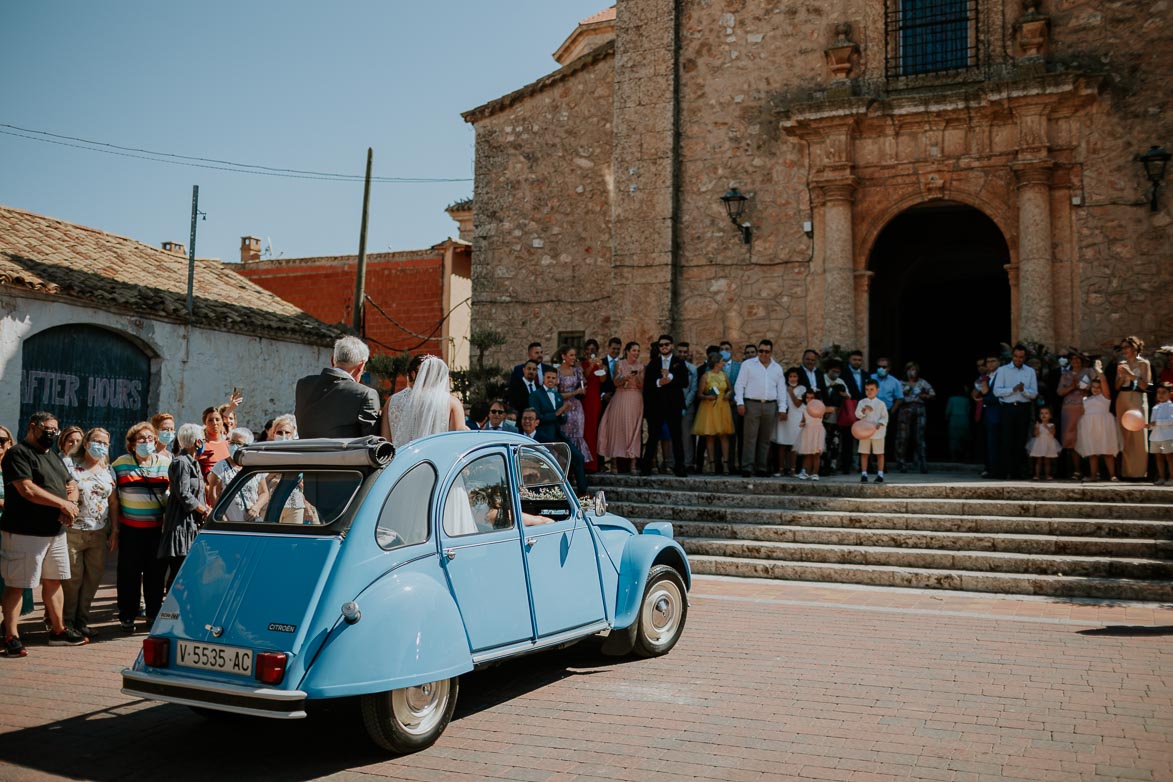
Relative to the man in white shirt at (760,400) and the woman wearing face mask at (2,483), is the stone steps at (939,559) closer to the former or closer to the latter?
the man in white shirt at (760,400)

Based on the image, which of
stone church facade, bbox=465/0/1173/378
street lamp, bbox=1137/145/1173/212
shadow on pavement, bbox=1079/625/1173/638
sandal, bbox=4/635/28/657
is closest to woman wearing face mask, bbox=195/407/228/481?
sandal, bbox=4/635/28/657

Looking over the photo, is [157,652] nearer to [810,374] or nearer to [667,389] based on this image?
[667,389]

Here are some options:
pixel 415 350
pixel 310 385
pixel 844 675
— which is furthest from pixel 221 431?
pixel 415 350

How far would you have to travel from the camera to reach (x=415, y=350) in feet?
92.2

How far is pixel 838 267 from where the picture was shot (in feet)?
53.5

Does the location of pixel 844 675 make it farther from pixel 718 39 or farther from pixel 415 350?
pixel 415 350

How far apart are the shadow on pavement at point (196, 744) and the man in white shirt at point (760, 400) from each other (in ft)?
25.7

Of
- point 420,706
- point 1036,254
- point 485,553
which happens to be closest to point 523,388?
point 485,553

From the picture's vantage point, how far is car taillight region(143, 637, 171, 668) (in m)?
4.77

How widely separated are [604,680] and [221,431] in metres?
4.68

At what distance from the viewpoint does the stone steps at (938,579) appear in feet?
29.8

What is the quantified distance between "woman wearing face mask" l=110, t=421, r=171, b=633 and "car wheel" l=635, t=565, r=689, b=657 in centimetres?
408

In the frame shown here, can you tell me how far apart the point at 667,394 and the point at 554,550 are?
7.62 meters

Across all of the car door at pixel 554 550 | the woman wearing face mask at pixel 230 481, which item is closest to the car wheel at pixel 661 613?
the car door at pixel 554 550
